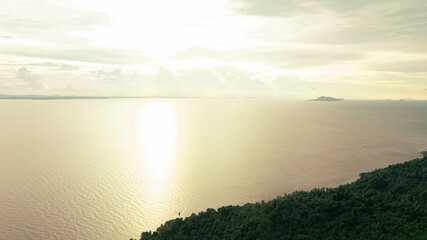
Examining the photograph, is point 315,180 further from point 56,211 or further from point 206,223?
point 56,211

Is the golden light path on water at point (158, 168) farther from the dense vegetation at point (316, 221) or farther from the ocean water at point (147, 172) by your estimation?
the dense vegetation at point (316, 221)

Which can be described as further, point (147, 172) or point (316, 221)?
point (147, 172)

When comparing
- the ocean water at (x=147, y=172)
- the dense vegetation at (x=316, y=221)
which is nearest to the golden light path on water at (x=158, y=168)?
the ocean water at (x=147, y=172)

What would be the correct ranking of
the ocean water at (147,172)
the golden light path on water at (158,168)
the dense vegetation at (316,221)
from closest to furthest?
the dense vegetation at (316,221), the ocean water at (147,172), the golden light path on water at (158,168)

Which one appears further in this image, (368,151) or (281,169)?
(368,151)

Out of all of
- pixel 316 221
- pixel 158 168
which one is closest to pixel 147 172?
pixel 158 168

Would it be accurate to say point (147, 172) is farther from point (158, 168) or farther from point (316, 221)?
point (316, 221)

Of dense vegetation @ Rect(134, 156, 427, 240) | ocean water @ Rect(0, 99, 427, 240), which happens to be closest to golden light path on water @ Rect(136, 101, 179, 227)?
ocean water @ Rect(0, 99, 427, 240)

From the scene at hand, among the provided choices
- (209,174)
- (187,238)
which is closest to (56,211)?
(187,238)

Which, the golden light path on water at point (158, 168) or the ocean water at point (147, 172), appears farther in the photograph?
the golden light path on water at point (158, 168)
